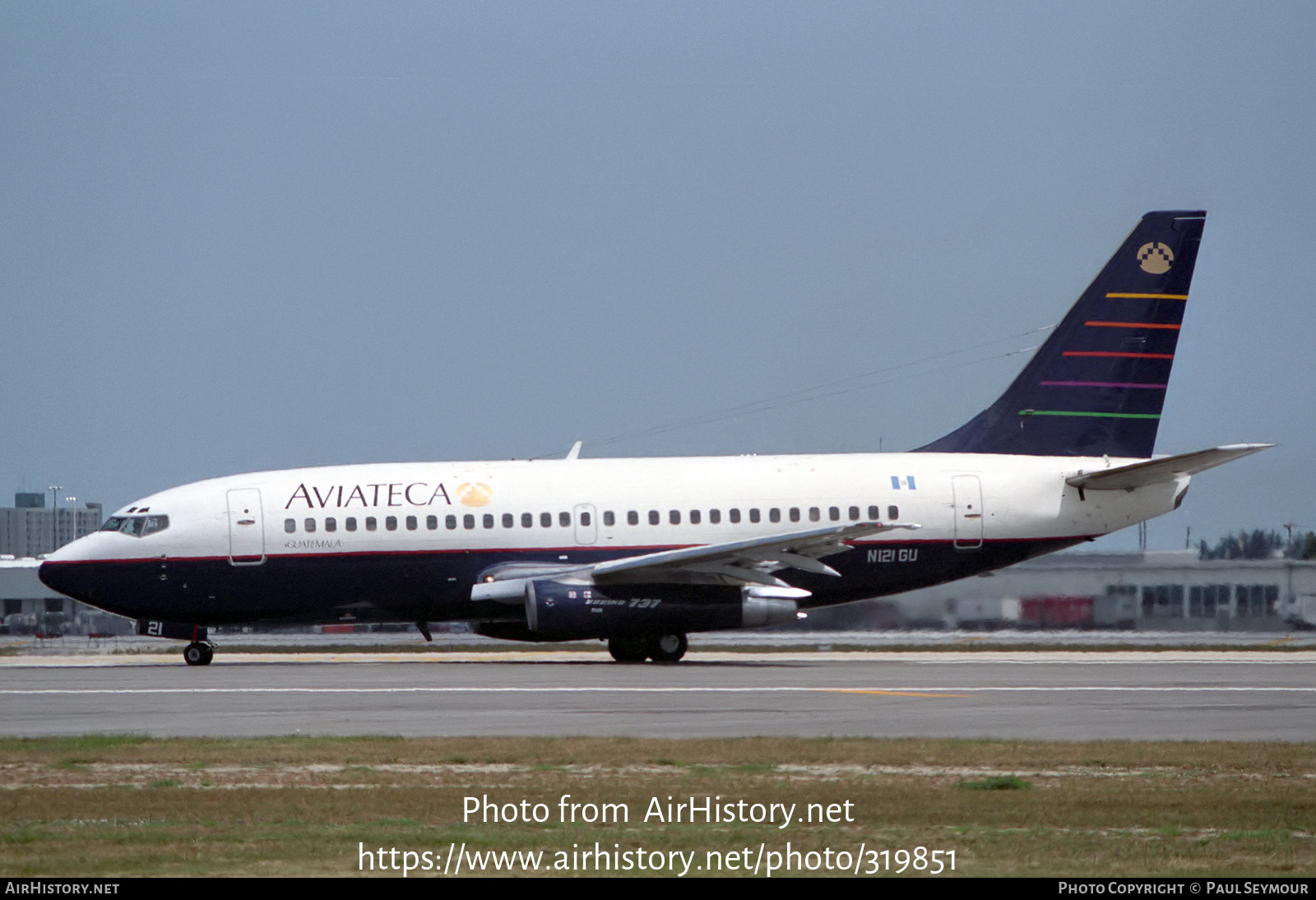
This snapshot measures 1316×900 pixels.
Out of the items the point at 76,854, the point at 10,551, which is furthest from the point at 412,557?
the point at 10,551

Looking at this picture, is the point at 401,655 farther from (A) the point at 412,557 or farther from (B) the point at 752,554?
(B) the point at 752,554

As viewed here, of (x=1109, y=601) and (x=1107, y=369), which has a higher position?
(x=1107, y=369)

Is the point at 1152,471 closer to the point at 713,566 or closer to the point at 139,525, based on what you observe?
the point at 713,566

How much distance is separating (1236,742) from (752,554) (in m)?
12.7

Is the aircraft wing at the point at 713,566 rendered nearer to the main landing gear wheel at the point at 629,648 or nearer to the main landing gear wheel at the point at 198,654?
the main landing gear wheel at the point at 629,648

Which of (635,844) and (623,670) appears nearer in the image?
(635,844)

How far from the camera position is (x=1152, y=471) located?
→ 93.1 feet

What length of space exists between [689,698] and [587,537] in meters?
8.57

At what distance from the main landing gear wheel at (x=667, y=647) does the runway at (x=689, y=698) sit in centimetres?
31

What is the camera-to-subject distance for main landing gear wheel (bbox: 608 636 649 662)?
28.3 meters

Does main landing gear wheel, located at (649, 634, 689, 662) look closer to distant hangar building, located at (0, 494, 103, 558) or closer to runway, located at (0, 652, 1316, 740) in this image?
runway, located at (0, 652, 1316, 740)

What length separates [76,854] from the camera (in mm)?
9125

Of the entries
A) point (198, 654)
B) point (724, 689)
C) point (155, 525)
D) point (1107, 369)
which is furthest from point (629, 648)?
point (1107, 369)

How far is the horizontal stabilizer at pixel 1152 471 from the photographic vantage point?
27.5 m
